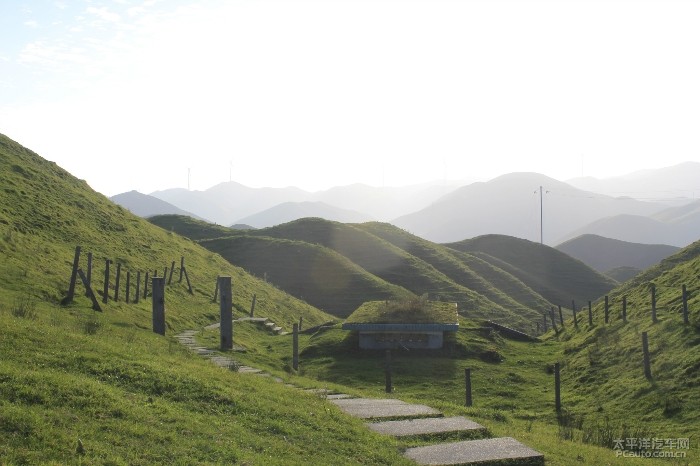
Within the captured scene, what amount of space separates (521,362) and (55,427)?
32.7m

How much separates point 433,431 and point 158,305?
16.3 metres

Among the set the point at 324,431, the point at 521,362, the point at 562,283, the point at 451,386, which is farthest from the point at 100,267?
the point at 562,283

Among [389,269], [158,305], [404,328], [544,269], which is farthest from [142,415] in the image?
[544,269]

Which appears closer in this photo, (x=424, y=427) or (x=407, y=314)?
(x=424, y=427)

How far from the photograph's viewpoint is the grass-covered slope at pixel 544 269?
112950 millimetres

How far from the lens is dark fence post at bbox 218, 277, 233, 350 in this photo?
1040 inches

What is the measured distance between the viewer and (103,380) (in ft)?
40.5

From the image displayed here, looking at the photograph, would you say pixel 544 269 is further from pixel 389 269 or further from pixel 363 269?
pixel 363 269

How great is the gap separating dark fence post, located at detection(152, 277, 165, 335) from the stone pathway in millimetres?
10465

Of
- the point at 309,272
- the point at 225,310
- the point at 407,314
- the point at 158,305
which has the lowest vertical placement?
the point at 407,314

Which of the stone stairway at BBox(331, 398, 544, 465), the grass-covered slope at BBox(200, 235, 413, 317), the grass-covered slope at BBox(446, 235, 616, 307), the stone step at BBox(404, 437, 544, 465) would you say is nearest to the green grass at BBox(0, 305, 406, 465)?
the stone step at BBox(404, 437, 544, 465)

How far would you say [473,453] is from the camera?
12.0 metres

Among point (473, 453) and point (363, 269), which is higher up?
point (363, 269)

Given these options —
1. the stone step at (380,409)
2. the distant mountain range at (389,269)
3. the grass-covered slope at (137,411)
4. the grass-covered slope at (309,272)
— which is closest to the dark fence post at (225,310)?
the grass-covered slope at (137,411)
